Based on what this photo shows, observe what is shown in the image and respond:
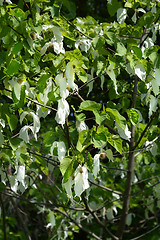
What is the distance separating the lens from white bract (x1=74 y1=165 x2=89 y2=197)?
1.14 meters

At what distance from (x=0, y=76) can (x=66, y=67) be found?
376mm

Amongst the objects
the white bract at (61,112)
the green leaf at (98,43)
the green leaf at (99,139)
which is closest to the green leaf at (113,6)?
the green leaf at (98,43)

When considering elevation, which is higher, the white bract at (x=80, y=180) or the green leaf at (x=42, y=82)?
the green leaf at (x=42, y=82)

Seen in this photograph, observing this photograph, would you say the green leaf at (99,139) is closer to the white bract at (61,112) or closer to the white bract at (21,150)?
the white bract at (61,112)

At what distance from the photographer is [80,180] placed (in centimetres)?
115

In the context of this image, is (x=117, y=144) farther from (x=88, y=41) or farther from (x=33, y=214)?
(x=33, y=214)

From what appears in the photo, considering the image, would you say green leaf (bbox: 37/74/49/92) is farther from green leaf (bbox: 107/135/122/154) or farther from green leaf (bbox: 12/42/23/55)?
green leaf (bbox: 107/135/122/154)

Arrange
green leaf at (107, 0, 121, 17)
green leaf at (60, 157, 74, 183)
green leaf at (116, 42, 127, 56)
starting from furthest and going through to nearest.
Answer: green leaf at (107, 0, 121, 17), green leaf at (116, 42, 127, 56), green leaf at (60, 157, 74, 183)

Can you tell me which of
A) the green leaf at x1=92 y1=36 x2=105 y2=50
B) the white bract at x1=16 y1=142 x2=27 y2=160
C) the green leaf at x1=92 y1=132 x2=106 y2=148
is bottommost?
the white bract at x1=16 y1=142 x2=27 y2=160

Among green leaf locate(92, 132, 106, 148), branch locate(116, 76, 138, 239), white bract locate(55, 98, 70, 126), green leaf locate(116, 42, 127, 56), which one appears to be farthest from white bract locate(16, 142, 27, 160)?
branch locate(116, 76, 138, 239)

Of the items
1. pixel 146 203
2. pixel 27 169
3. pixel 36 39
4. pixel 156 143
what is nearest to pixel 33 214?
pixel 146 203

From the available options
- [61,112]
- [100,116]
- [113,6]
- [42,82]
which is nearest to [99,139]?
[100,116]

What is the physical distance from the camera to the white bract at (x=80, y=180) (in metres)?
1.14

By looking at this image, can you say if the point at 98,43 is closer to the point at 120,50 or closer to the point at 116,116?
the point at 120,50
